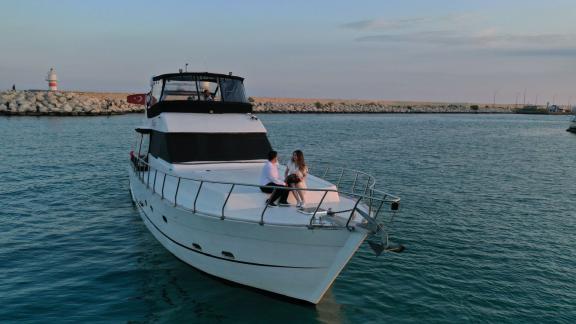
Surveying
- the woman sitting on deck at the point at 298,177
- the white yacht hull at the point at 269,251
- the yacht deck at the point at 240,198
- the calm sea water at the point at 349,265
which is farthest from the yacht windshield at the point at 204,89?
the woman sitting on deck at the point at 298,177

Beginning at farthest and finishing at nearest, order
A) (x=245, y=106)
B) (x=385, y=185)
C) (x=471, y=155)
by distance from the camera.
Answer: (x=471, y=155)
(x=385, y=185)
(x=245, y=106)

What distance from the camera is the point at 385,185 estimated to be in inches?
814

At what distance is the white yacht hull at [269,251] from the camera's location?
294 inches

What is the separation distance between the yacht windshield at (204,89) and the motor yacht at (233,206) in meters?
0.03

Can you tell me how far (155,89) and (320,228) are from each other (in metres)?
9.58

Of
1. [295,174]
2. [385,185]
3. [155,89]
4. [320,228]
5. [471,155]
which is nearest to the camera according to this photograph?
[320,228]

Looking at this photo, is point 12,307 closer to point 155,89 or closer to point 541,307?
point 155,89

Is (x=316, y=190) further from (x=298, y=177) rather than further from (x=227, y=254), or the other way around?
(x=227, y=254)

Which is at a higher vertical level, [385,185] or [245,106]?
[245,106]

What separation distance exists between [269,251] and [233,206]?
1262 mm

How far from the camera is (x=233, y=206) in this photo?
28.1ft

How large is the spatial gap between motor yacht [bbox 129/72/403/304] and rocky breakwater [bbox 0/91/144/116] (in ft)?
221

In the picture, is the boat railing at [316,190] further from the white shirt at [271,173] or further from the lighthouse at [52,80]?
the lighthouse at [52,80]

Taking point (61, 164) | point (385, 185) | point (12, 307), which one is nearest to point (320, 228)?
point (12, 307)
